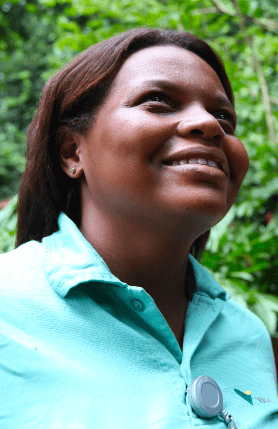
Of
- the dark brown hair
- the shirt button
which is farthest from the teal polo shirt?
the dark brown hair

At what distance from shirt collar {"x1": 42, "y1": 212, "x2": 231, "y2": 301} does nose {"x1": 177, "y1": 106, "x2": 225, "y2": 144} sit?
445mm

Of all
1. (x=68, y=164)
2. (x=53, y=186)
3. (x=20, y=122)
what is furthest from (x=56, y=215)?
(x=20, y=122)

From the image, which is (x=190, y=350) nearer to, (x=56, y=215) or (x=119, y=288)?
(x=119, y=288)

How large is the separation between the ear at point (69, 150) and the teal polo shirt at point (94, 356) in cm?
19

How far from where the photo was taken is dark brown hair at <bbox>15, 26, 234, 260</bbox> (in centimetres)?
133

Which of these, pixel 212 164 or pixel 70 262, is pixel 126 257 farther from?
Answer: pixel 212 164

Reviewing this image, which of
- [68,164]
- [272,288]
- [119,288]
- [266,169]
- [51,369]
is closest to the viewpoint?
[51,369]

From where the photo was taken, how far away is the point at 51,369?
97 cm

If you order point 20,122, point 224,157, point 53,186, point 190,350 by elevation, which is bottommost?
point 20,122

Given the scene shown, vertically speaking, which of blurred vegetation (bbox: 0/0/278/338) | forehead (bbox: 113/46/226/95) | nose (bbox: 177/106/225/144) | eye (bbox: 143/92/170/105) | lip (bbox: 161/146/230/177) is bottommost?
blurred vegetation (bbox: 0/0/278/338)

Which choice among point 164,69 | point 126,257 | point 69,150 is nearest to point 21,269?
point 126,257

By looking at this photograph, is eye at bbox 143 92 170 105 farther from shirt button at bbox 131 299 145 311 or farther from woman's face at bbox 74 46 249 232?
shirt button at bbox 131 299 145 311

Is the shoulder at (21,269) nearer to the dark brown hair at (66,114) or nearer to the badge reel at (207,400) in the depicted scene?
the dark brown hair at (66,114)

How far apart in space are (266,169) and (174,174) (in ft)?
7.75
